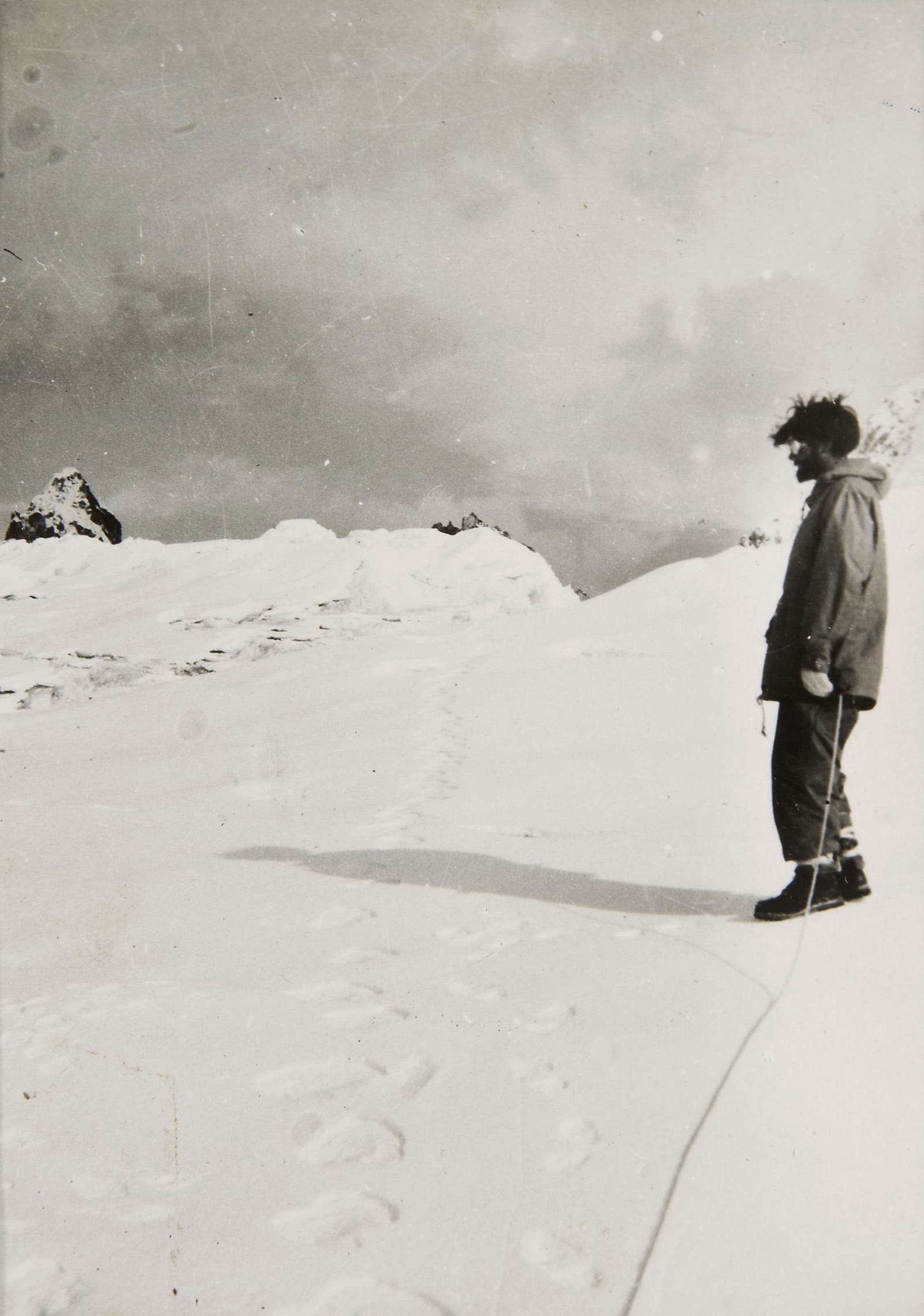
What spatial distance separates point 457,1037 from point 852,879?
134 centimetres

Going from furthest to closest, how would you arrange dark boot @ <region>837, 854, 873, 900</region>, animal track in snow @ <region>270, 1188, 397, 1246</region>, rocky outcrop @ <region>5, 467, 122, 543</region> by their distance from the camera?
rocky outcrop @ <region>5, 467, 122, 543</region> < dark boot @ <region>837, 854, 873, 900</region> < animal track in snow @ <region>270, 1188, 397, 1246</region>

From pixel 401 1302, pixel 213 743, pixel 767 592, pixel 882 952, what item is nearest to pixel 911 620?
pixel 767 592

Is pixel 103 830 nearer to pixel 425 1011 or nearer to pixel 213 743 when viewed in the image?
pixel 213 743

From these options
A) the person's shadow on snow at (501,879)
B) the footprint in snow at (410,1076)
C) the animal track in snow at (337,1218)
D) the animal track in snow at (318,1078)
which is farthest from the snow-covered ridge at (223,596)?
the animal track in snow at (337,1218)

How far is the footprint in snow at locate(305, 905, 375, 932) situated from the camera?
2.58 m

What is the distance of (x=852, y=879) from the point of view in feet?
7.95

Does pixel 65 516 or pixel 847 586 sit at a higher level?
pixel 65 516

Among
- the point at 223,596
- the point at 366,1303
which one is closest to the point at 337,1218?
the point at 366,1303

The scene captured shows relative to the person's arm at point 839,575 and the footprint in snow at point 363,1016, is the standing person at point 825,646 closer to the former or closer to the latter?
the person's arm at point 839,575

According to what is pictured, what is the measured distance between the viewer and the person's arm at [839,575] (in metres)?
2.29

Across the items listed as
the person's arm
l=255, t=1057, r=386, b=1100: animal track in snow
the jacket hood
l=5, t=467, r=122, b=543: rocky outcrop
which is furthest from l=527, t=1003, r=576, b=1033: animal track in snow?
l=5, t=467, r=122, b=543: rocky outcrop

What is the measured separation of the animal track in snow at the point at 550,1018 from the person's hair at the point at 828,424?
174 cm

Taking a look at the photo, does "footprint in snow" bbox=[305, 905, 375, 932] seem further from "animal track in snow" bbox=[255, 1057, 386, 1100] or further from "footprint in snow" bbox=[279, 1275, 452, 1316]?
"footprint in snow" bbox=[279, 1275, 452, 1316]

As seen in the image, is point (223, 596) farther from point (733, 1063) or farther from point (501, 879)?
point (733, 1063)
